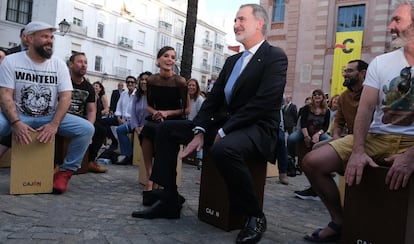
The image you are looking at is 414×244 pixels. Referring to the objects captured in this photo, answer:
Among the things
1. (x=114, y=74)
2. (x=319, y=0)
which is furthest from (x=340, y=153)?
(x=114, y=74)

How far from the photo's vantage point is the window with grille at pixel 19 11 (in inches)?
Answer: 1185

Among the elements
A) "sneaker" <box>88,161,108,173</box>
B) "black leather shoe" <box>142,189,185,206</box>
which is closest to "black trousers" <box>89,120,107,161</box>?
"sneaker" <box>88,161,108,173</box>

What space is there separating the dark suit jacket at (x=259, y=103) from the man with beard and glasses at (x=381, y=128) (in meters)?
0.40

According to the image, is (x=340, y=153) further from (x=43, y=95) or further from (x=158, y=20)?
(x=158, y=20)

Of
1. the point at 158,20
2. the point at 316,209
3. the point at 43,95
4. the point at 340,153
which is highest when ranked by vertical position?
the point at 158,20

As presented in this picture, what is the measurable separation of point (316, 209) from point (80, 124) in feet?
9.34

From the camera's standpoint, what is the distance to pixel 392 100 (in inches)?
120

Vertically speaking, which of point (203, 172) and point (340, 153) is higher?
point (340, 153)

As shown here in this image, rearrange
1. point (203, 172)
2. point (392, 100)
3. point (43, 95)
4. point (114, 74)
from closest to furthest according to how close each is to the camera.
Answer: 1. point (392, 100)
2. point (203, 172)
3. point (43, 95)
4. point (114, 74)

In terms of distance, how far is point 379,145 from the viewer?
3.12m

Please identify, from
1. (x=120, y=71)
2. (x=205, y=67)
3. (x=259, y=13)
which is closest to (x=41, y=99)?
(x=259, y=13)

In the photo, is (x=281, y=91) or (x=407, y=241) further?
(x=281, y=91)

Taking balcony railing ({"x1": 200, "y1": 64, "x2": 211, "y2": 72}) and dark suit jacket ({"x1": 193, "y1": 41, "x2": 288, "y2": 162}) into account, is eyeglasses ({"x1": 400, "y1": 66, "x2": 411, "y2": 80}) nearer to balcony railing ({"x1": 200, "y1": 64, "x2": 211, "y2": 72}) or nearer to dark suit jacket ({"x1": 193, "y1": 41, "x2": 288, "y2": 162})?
dark suit jacket ({"x1": 193, "y1": 41, "x2": 288, "y2": 162})

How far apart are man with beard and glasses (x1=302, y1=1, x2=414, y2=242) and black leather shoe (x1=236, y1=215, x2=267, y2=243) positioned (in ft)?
1.58
